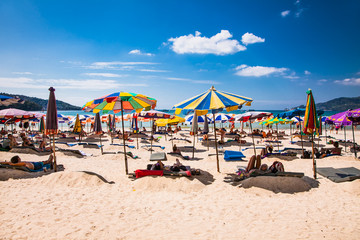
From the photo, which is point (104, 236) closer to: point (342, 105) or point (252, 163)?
point (252, 163)

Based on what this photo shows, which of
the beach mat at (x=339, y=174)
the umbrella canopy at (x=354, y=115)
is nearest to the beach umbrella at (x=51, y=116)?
the beach mat at (x=339, y=174)

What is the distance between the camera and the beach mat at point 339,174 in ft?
20.7

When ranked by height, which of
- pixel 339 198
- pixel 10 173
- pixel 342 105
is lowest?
pixel 339 198

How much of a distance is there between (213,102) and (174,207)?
3.34 meters

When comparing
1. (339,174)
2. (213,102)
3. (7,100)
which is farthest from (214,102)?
(7,100)

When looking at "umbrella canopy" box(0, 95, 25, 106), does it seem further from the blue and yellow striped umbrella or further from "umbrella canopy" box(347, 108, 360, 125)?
"umbrella canopy" box(347, 108, 360, 125)

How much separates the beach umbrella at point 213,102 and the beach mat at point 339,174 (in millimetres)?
3776

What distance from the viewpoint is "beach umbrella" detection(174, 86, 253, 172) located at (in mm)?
6199

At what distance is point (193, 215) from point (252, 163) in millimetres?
3206

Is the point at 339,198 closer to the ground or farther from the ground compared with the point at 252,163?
closer to the ground

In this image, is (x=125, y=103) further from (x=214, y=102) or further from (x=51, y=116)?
(x=214, y=102)

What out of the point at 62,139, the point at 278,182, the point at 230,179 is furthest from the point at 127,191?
the point at 62,139

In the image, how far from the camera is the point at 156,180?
6.30m

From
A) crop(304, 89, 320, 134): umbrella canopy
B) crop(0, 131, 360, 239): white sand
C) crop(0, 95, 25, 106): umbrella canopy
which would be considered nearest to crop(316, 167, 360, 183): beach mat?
crop(0, 131, 360, 239): white sand
